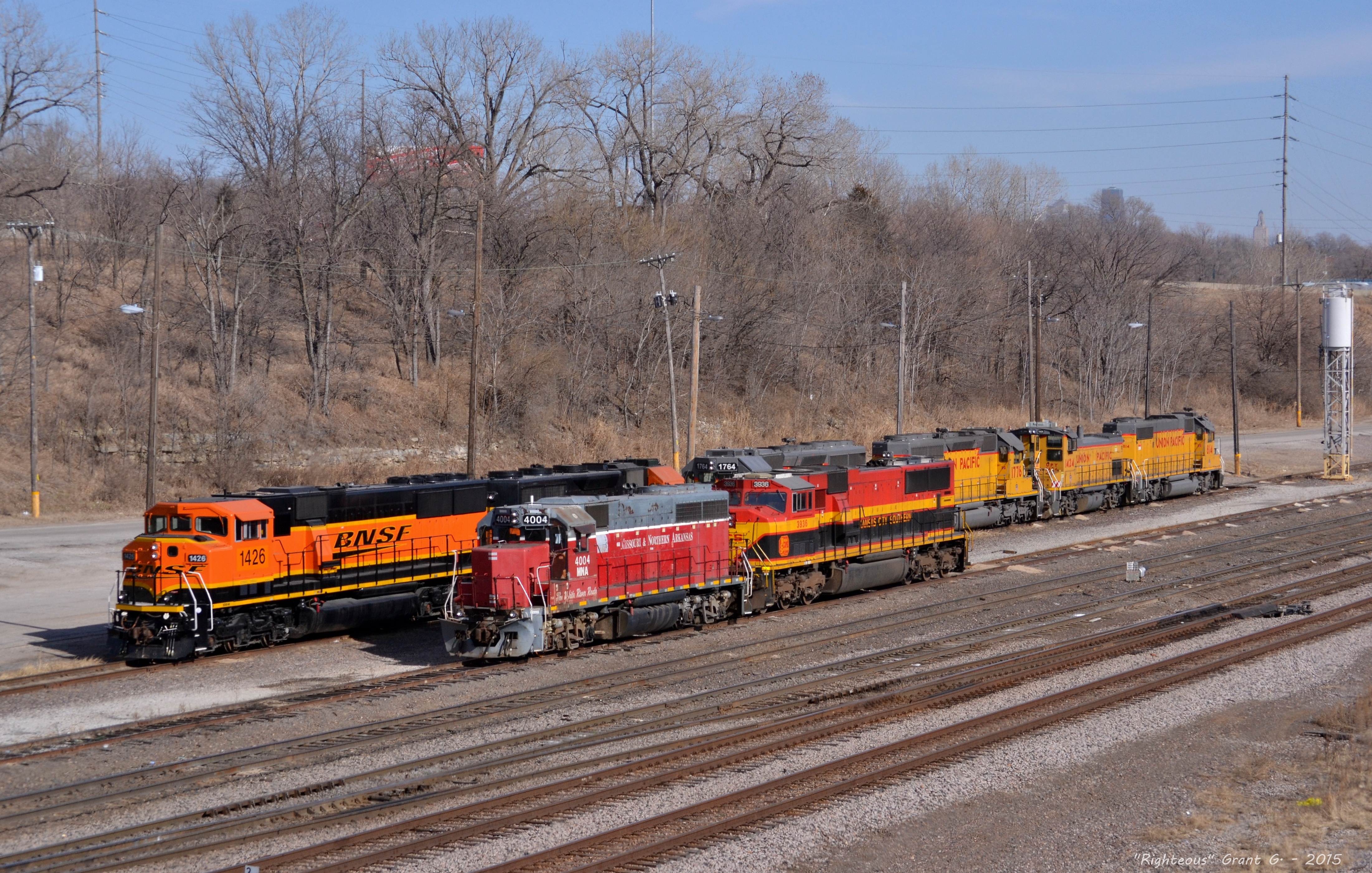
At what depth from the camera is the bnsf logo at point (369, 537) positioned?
22.2m

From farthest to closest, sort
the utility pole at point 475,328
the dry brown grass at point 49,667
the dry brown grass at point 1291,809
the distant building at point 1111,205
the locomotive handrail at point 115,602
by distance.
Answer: the distant building at point 1111,205 → the utility pole at point 475,328 → the locomotive handrail at point 115,602 → the dry brown grass at point 49,667 → the dry brown grass at point 1291,809

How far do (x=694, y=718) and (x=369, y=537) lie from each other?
9617 millimetres

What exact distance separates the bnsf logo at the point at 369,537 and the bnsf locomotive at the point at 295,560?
0.02 metres

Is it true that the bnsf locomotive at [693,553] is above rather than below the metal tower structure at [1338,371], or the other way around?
below

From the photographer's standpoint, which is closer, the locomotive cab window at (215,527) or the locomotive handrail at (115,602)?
the locomotive handrail at (115,602)

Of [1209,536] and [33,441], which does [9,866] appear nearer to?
[33,441]

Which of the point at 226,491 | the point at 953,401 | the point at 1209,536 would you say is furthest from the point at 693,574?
the point at 953,401

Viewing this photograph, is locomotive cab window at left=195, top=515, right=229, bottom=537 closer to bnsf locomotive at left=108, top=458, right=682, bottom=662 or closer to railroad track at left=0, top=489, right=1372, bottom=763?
bnsf locomotive at left=108, top=458, right=682, bottom=662

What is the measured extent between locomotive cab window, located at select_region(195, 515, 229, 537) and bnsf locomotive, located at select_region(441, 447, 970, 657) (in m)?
4.33

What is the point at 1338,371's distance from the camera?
163 ft

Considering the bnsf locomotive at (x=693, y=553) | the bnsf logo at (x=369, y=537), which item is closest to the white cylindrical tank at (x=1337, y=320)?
the bnsf locomotive at (x=693, y=553)

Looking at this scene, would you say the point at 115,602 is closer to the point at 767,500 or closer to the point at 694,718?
the point at 694,718

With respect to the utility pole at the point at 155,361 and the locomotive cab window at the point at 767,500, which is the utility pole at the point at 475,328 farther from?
the locomotive cab window at the point at 767,500

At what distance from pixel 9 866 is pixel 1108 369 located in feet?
251
